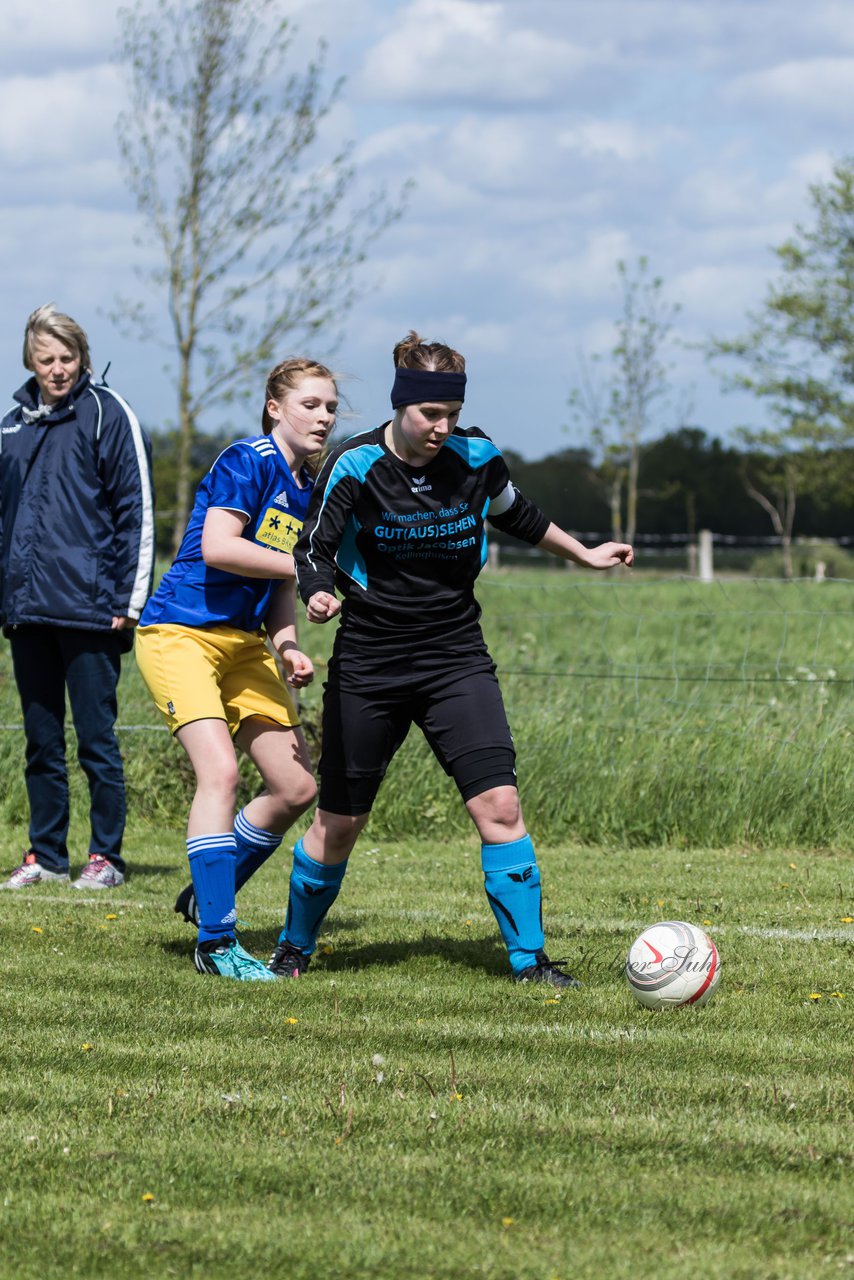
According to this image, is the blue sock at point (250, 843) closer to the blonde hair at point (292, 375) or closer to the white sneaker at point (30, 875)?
the blonde hair at point (292, 375)

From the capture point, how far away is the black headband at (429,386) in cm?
498

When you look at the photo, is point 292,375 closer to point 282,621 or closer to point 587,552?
point 282,621

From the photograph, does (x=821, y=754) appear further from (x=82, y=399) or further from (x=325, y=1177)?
(x=325, y=1177)

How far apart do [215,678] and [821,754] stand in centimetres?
421

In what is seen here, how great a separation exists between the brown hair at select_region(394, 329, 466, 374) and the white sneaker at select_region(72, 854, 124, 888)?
315 centimetres

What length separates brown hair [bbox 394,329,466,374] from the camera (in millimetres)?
5062

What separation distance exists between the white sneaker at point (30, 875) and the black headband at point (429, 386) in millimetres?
3386

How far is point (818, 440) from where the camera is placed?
39188 mm

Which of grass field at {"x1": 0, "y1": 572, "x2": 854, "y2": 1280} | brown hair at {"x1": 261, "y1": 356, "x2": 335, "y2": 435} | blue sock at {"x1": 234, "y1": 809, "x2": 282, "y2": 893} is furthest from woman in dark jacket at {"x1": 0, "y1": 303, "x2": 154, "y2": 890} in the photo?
brown hair at {"x1": 261, "y1": 356, "x2": 335, "y2": 435}

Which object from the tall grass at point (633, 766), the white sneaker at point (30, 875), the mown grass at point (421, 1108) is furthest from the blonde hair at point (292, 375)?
the tall grass at point (633, 766)

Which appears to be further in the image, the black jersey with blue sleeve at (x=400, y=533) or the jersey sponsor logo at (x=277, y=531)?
the jersey sponsor logo at (x=277, y=531)

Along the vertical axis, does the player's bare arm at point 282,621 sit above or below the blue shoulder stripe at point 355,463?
below

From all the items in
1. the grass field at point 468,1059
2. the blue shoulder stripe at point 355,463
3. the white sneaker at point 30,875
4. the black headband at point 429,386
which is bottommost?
the white sneaker at point 30,875

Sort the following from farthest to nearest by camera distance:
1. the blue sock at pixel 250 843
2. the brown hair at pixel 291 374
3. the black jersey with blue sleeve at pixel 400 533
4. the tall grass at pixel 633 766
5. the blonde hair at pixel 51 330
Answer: the tall grass at pixel 633 766 < the blonde hair at pixel 51 330 < the blue sock at pixel 250 843 < the brown hair at pixel 291 374 < the black jersey with blue sleeve at pixel 400 533
